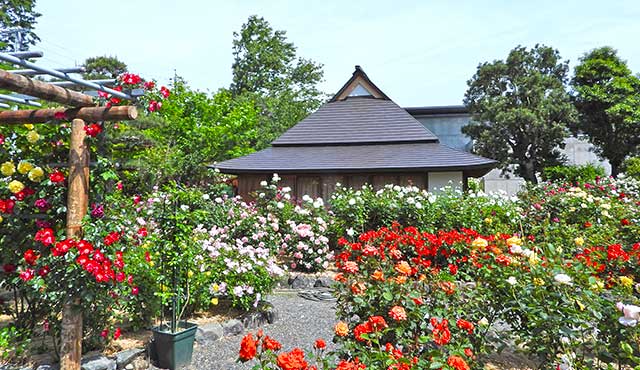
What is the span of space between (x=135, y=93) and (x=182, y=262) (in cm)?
167

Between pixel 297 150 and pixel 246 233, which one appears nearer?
pixel 246 233

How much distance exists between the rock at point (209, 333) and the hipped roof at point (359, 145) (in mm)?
7149

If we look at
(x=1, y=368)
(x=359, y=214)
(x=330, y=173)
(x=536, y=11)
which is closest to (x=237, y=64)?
(x=330, y=173)

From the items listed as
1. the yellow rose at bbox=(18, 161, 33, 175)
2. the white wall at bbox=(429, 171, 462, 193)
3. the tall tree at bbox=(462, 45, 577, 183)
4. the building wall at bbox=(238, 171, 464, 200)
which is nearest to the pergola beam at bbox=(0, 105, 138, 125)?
the yellow rose at bbox=(18, 161, 33, 175)

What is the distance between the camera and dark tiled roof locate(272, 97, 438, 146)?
1273 cm

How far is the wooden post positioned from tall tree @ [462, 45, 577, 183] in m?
19.5

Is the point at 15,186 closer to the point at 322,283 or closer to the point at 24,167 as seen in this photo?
the point at 24,167

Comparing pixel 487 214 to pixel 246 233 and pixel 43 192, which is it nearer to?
pixel 246 233

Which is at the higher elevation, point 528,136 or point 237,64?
point 237,64

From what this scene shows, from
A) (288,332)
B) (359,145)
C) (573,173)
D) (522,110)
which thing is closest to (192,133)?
(359,145)

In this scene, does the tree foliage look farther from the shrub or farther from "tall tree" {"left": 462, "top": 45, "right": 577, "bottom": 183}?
the shrub

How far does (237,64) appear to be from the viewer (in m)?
27.8

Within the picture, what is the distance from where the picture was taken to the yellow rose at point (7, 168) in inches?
123

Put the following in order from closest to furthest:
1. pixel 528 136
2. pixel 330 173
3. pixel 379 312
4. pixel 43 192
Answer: pixel 379 312
pixel 43 192
pixel 330 173
pixel 528 136
